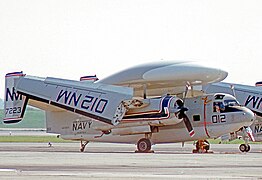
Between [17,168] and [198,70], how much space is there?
75.3 ft

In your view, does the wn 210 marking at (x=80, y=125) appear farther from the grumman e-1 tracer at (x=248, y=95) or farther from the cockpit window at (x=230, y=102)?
the cockpit window at (x=230, y=102)

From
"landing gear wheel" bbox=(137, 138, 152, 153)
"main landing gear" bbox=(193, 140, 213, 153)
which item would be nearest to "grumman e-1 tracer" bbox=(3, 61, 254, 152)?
"landing gear wheel" bbox=(137, 138, 152, 153)

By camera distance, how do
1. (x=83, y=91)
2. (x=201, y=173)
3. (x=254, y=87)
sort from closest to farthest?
(x=201, y=173), (x=83, y=91), (x=254, y=87)

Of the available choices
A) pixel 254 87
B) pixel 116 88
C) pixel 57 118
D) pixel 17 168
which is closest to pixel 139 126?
pixel 116 88

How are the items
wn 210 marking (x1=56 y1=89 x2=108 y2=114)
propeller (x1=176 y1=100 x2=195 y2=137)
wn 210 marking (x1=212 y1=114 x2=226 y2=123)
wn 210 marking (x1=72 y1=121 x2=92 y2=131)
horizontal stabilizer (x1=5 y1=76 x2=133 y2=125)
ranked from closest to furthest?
propeller (x1=176 y1=100 x2=195 y2=137) → wn 210 marking (x1=212 y1=114 x2=226 y2=123) → horizontal stabilizer (x1=5 y1=76 x2=133 y2=125) → wn 210 marking (x1=56 y1=89 x2=108 y2=114) → wn 210 marking (x1=72 y1=121 x2=92 y2=131)

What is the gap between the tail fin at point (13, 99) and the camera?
164 feet

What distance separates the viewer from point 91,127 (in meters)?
48.9

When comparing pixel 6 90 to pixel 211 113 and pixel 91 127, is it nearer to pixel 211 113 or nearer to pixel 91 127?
pixel 91 127

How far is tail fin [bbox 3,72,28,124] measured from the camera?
49875mm

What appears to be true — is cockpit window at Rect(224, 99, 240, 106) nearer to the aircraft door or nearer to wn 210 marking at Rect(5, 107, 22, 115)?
the aircraft door

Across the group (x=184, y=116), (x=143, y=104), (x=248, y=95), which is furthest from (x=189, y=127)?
(x=248, y=95)

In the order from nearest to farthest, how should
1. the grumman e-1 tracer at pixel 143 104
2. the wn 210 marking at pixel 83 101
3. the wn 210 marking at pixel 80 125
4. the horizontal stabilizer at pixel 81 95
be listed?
1. the grumman e-1 tracer at pixel 143 104
2. the horizontal stabilizer at pixel 81 95
3. the wn 210 marking at pixel 83 101
4. the wn 210 marking at pixel 80 125

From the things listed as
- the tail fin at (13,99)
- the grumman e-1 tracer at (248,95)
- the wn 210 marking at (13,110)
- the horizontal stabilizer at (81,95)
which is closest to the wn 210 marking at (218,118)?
the grumman e-1 tracer at (248,95)

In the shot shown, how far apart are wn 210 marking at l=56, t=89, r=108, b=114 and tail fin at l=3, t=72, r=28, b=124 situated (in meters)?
2.86
